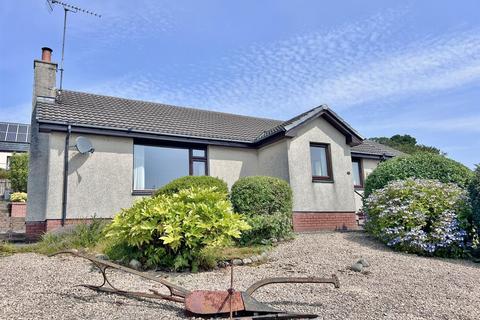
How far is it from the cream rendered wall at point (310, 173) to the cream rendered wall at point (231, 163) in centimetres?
203

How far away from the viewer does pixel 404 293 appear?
4.64 meters

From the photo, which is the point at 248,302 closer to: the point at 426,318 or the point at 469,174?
the point at 426,318

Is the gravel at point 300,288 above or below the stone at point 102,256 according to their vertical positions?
below

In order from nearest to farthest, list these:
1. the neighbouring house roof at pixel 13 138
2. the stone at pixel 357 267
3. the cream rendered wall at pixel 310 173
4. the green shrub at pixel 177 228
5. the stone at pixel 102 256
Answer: the green shrub at pixel 177 228 < the stone at pixel 357 267 < the stone at pixel 102 256 < the cream rendered wall at pixel 310 173 < the neighbouring house roof at pixel 13 138

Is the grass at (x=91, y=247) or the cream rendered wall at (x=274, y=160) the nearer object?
the grass at (x=91, y=247)

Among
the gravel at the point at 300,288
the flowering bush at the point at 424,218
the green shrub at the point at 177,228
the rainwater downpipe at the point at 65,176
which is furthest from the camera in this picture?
the rainwater downpipe at the point at 65,176

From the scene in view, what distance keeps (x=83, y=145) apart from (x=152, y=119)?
3.15 meters

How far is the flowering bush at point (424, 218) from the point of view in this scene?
24.7ft

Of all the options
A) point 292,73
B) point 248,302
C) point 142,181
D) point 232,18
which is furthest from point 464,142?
point 248,302

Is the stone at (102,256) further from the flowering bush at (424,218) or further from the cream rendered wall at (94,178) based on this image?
the flowering bush at (424,218)

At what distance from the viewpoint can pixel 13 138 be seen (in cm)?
3572

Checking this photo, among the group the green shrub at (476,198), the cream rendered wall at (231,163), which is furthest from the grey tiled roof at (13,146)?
the green shrub at (476,198)

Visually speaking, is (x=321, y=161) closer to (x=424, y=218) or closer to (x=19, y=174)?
(x=424, y=218)

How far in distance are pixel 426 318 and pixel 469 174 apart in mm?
7604
